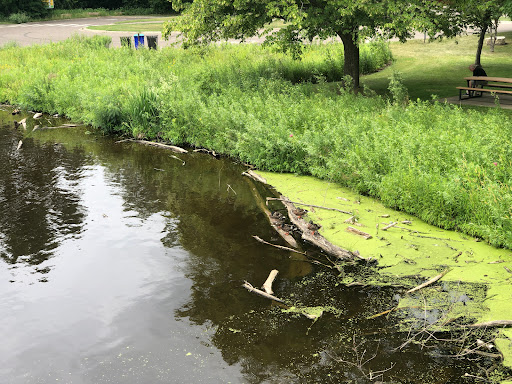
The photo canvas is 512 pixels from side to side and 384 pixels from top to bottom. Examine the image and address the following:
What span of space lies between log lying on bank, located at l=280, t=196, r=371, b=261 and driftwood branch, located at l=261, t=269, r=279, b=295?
958 mm

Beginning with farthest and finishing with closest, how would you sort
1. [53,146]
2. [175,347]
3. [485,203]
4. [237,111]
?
1. [53,146]
2. [237,111]
3. [485,203]
4. [175,347]

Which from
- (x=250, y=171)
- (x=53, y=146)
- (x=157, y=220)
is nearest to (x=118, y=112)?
(x=53, y=146)

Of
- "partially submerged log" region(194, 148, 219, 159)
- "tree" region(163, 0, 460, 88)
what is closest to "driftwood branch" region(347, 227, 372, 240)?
"partially submerged log" region(194, 148, 219, 159)

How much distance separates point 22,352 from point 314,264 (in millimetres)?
3792

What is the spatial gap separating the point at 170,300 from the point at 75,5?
161 ft

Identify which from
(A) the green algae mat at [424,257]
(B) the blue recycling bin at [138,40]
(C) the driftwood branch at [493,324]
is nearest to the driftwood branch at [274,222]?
(A) the green algae mat at [424,257]

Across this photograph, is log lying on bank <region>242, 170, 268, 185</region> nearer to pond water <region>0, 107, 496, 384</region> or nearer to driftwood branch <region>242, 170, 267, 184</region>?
driftwood branch <region>242, 170, 267, 184</region>

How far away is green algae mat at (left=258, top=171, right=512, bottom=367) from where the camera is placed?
259 inches

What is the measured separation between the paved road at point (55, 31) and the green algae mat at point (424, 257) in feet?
62.5

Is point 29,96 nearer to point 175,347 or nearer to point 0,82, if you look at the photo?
point 0,82

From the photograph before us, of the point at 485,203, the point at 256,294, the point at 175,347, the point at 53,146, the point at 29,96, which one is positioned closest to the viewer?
the point at 175,347

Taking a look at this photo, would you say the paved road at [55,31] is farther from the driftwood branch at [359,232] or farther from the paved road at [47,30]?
the driftwood branch at [359,232]

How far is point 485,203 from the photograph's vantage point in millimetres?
7898

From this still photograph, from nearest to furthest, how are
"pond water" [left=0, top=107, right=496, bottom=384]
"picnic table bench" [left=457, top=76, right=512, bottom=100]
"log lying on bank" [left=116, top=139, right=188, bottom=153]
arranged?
"pond water" [left=0, top=107, right=496, bottom=384], "log lying on bank" [left=116, top=139, right=188, bottom=153], "picnic table bench" [left=457, top=76, right=512, bottom=100]
